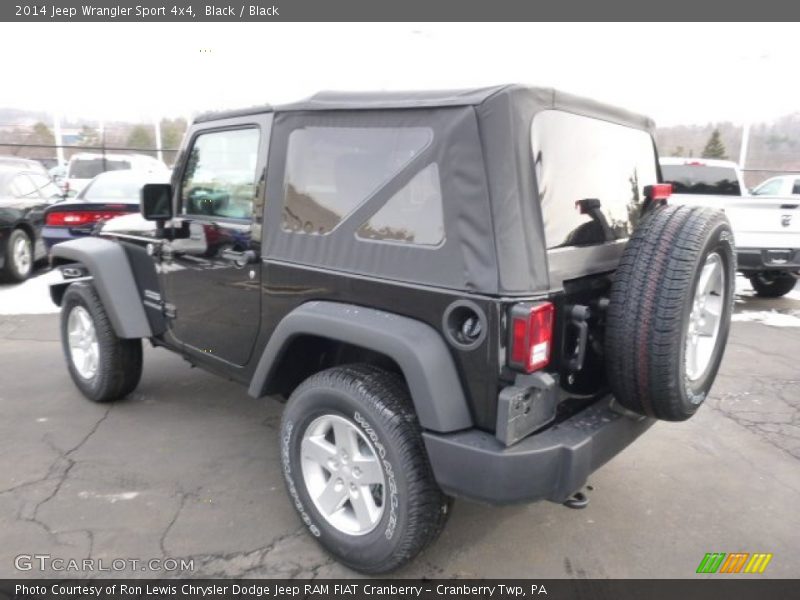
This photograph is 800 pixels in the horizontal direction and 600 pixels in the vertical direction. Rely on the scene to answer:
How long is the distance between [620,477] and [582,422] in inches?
49.1

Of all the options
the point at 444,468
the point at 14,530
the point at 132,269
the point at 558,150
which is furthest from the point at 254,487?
the point at 558,150

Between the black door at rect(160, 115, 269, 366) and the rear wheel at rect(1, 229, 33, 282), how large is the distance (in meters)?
5.72

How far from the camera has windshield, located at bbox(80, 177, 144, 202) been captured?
8.25 m

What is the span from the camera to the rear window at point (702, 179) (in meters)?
8.41

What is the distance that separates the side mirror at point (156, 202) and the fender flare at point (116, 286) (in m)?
0.61

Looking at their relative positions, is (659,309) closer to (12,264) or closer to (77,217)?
(77,217)

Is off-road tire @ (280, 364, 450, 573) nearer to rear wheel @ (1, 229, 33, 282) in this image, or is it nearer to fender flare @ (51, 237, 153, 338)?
fender flare @ (51, 237, 153, 338)

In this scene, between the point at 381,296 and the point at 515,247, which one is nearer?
the point at 515,247

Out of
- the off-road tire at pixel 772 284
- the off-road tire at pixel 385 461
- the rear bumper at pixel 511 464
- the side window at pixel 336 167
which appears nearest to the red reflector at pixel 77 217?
the side window at pixel 336 167

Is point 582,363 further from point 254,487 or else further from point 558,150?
point 254,487

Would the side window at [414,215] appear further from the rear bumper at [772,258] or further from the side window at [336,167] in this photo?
the rear bumper at [772,258]

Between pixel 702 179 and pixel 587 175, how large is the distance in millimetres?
7021

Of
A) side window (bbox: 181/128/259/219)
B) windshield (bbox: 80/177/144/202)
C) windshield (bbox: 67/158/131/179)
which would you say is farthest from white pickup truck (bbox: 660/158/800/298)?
windshield (bbox: 67/158/131/179)

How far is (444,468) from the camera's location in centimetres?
209
